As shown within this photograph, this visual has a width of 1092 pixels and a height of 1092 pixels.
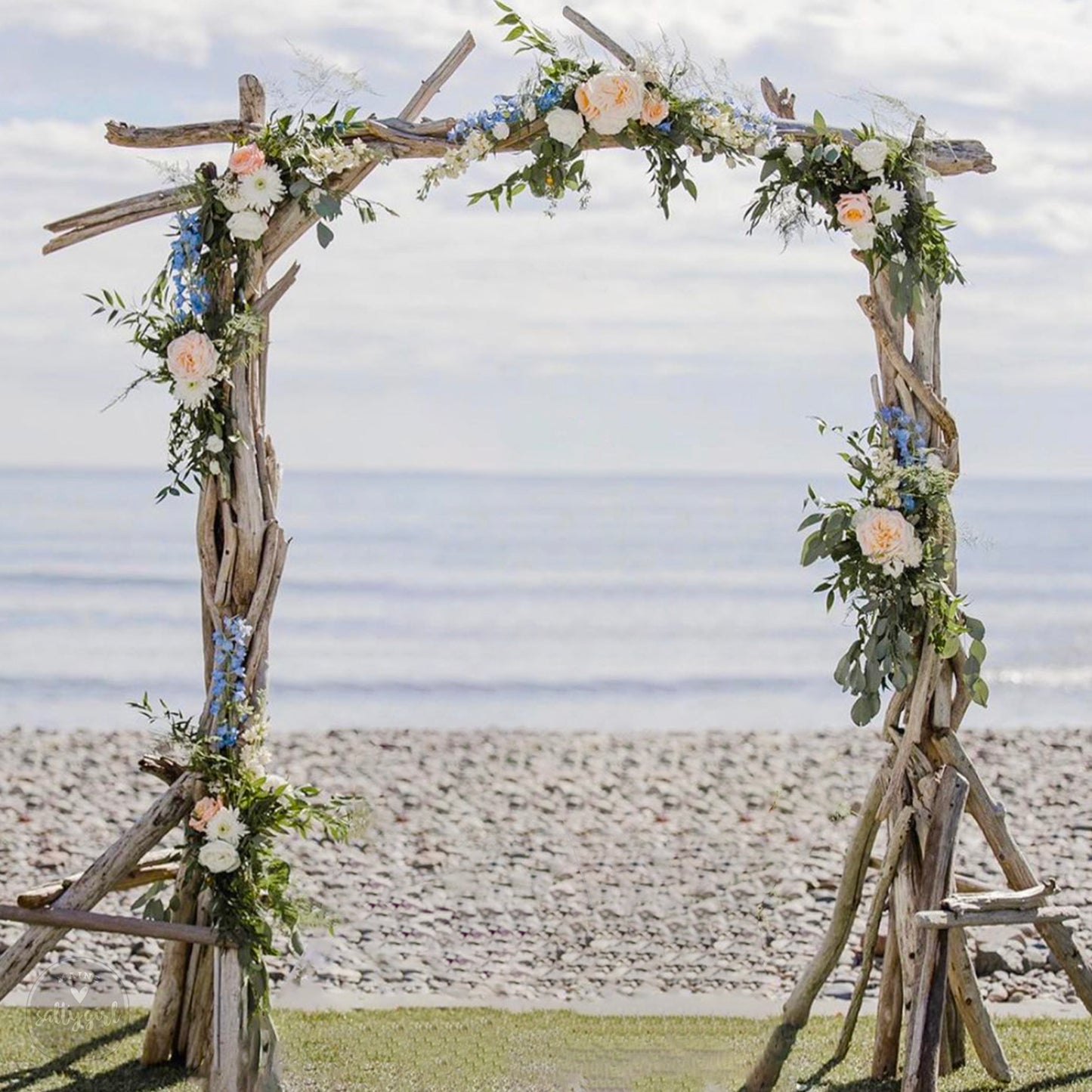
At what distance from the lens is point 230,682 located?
4.08 m

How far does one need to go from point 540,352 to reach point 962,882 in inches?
1163

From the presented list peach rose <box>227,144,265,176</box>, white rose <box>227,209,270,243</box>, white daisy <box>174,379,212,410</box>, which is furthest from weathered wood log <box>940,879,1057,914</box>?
peach rose <box>227,144,265,176</box>

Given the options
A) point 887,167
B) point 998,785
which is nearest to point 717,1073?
point 887,167

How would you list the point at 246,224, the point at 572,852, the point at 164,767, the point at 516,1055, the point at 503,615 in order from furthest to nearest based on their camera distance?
the point at 503,615, the point at 572,852, the point at 516,1055, the point at 164,767, the point at 246,224

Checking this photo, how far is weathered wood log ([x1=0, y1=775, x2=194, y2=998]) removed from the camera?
3.97 m

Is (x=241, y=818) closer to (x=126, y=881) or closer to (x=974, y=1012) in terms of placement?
(x=126, y=881)

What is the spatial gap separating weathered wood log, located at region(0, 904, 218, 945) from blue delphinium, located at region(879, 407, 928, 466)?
2.23 meters

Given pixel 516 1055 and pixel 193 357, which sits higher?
pixel 193 357

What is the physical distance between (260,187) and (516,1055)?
8.53 ft

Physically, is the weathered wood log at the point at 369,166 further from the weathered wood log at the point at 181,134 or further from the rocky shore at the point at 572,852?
the rocky shore at the point at 572,852

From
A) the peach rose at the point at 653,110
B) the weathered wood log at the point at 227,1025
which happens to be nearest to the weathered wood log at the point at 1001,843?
the peach rose at the point at 653,110

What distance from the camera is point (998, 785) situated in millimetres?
8820

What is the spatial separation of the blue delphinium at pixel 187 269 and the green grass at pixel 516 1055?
2.15 m

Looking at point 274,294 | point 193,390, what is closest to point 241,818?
point 193,390
